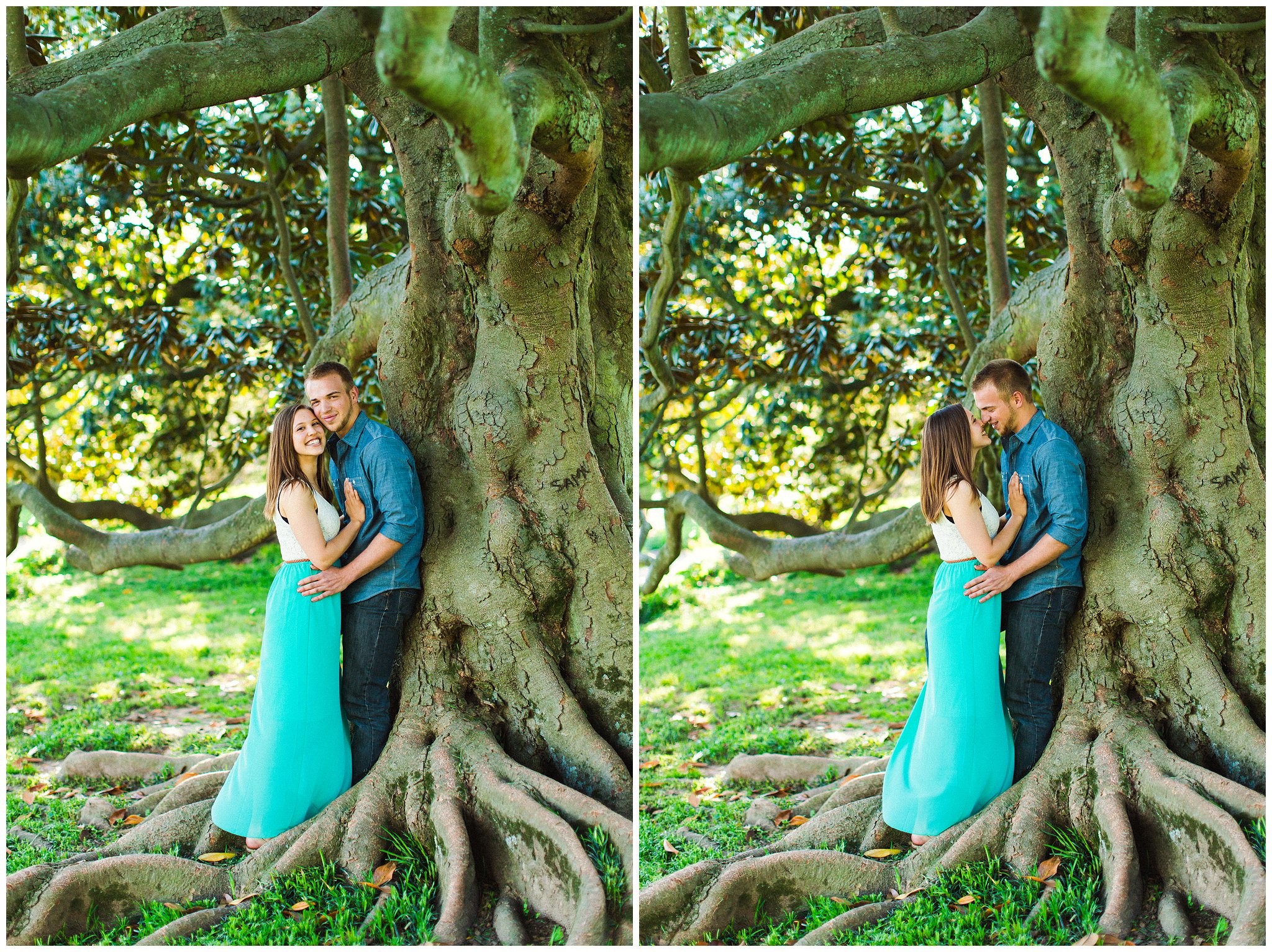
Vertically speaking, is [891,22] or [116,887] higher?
[891,22]

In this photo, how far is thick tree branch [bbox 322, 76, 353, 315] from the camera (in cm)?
456

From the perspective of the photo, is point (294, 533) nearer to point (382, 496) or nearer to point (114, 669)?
point (382, 496)

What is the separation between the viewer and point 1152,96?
2.15 meters

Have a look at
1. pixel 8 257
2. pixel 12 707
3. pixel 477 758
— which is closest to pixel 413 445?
pixel 477 758

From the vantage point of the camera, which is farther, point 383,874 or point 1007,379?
point 1007,379

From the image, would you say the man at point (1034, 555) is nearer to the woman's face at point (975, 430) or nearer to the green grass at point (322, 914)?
the woman's face at point (975, 430)

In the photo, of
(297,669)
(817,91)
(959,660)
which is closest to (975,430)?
(959,660)

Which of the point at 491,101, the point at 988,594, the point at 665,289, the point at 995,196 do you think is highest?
the point at 995,196

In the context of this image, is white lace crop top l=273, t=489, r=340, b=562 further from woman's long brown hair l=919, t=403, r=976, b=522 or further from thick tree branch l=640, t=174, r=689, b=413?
woman's long brown hair l=919, t=403, r=976, b=522

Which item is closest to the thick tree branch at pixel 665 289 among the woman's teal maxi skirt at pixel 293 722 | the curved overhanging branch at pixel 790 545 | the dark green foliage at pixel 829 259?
the dark green foliage at pixel 829 259

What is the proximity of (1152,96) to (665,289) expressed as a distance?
2321mm

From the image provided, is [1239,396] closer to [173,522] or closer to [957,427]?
[957,427]

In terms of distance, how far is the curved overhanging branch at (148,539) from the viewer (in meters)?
4.37

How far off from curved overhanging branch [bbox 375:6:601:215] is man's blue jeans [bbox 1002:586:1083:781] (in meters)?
2.04
